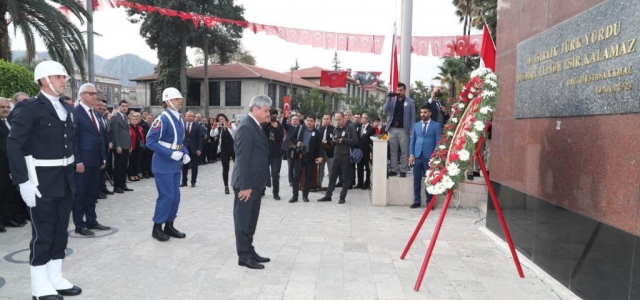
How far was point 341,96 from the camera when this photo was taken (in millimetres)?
50562

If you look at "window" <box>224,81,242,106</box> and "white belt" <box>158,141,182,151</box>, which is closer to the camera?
"white belt" <box>158,141,182,151</box>

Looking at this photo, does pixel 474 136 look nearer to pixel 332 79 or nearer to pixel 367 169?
pixel 367 169

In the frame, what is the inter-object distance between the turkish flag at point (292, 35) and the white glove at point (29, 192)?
1070 cm

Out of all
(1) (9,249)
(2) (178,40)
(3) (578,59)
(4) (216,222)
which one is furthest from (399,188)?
(2) (178,40)

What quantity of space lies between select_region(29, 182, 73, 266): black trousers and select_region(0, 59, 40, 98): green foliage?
7.81m

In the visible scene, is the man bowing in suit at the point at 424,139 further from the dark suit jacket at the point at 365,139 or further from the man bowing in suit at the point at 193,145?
the man bowing in suit at the point at 193,145

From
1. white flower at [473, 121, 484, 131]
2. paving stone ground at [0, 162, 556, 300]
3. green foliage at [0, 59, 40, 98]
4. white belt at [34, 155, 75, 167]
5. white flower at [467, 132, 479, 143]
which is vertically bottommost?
paving stone ground at [0, 162, 556, 300]

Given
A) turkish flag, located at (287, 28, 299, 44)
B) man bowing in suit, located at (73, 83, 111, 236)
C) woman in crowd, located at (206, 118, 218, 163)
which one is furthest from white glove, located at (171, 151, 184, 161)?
woman in crowd, located at (206, 118, 218, 163)

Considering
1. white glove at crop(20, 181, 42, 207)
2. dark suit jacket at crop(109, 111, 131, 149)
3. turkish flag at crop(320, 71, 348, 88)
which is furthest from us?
turkish flag at crop(320, 71, 348, 88)

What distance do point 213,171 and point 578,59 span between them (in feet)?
43.5

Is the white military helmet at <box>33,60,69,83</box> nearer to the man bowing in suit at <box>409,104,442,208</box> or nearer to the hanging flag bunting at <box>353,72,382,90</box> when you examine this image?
the man bowing in suit at <box>409,104,442,208</box>

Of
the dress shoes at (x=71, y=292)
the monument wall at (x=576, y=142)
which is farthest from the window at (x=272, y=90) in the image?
the dress shoes at (x=71, y=292)

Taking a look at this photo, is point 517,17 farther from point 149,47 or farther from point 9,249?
point 149,47

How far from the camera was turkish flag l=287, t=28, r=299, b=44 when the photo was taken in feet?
44.8
